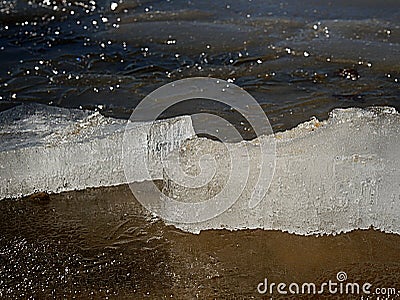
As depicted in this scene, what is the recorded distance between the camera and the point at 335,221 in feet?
5.99

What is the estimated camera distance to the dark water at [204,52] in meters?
2.72

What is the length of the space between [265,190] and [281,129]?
639 millimetres

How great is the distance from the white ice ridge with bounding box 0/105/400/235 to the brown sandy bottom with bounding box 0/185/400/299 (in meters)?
0.05

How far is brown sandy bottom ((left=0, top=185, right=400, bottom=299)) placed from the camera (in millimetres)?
1664

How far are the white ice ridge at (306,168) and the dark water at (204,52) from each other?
57 cm

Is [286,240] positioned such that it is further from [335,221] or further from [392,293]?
[392,293]

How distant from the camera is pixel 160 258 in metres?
1.78

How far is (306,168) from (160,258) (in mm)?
472
